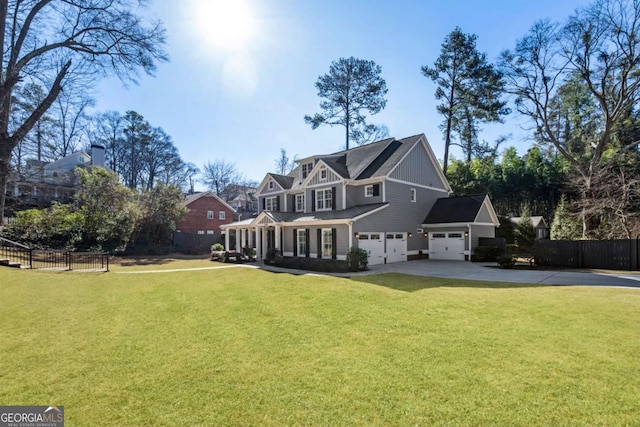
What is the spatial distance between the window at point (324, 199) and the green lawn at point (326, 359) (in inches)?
506

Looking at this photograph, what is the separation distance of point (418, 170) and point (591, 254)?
10.8 meters

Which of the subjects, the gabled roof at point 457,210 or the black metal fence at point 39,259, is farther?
the gabled roof at point 457,210

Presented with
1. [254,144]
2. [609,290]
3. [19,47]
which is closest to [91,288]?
[19,47]

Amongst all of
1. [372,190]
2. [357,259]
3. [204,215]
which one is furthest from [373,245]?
[204,215]

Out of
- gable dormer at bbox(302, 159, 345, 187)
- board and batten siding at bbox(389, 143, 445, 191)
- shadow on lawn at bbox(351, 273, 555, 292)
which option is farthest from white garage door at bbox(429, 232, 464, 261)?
shadow on lawn at bbox(351, 273, 555, 292)

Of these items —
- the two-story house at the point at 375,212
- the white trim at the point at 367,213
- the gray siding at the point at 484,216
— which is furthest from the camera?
the gray siding at the point at 484,216

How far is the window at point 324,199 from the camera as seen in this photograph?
844 inches

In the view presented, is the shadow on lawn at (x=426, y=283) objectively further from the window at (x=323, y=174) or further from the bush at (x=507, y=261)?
the window at (x=323, y=174)

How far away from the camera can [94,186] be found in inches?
988

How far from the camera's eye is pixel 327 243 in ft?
62.6

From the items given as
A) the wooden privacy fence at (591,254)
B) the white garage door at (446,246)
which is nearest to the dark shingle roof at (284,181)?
the white garage door at (446,246)

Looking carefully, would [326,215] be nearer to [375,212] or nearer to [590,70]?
[375,212]

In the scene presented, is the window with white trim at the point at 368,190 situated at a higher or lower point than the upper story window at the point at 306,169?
lower

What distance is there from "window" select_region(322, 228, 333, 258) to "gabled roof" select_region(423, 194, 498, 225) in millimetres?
7726
